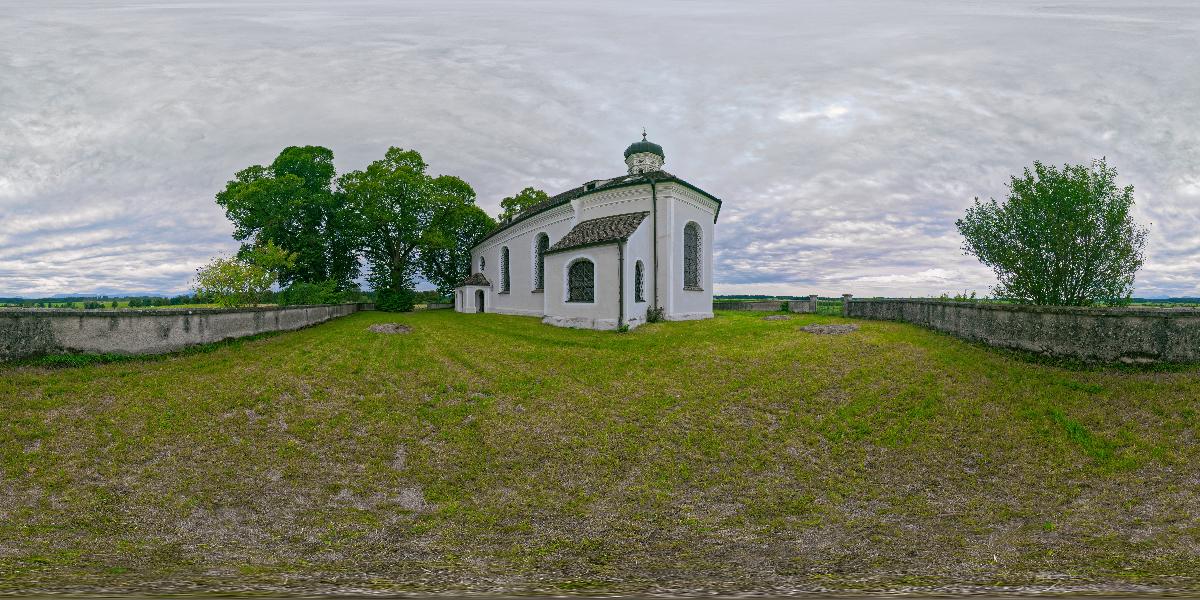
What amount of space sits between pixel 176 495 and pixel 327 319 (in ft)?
74.7

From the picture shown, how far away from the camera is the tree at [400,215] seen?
35969mm

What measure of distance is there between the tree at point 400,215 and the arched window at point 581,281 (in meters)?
16.8

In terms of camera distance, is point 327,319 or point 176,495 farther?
point 327,319

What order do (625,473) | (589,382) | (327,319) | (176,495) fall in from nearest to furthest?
(176,495), (625,473), (589,382), (327,319)

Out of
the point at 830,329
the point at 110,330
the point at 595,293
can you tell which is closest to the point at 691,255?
the point at 595,293

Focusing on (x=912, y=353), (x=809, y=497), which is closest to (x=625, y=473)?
(x=809, y=497)

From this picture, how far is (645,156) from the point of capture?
2880 cm

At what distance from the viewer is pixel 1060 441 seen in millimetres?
8562

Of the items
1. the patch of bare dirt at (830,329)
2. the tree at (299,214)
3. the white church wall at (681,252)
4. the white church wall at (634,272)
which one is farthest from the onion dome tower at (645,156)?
the tree at (299,214)

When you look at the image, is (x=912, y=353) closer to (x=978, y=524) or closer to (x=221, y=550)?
(x=978, y=524)

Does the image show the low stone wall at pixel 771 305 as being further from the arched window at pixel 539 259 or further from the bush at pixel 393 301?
the bush at pixel 393 301

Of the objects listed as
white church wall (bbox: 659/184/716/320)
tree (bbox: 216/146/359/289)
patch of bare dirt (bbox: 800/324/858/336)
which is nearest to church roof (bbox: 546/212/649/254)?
white church wall (bbox: 659/184/716/320)

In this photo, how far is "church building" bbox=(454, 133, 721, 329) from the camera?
71.7 ft

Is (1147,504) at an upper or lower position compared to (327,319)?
lower
